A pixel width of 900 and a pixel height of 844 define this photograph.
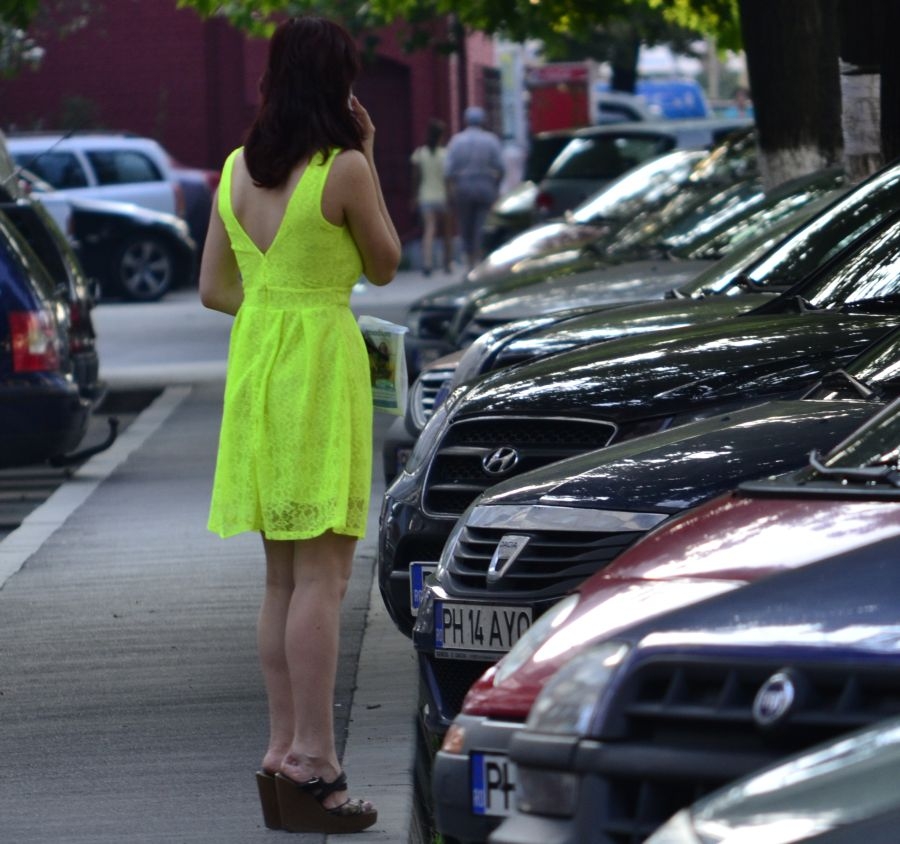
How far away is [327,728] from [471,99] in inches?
1463

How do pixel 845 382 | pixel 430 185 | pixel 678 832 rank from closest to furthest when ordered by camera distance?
1. pixel 678 832
2. pixel 845 382
3. pixel 430 185

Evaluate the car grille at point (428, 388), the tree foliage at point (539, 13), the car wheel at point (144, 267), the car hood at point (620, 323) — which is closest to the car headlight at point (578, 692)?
the car hood at point (620, 323)

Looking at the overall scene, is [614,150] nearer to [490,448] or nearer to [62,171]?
[62,171]

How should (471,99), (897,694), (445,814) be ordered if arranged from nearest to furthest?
(897,694)
(445,814)
(471,99)

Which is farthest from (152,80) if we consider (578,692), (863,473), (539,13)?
(578,692)

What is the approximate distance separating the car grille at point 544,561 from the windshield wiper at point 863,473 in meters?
0.90

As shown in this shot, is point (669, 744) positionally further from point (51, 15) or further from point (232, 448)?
point (51, 15)

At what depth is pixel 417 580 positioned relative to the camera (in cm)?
651

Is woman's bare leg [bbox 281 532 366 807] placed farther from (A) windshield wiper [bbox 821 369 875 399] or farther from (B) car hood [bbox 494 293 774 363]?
(B) car hood [bbox 494 293 774 363]

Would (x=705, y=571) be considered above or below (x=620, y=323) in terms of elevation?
above

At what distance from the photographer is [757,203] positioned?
1212cm

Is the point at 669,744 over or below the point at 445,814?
over

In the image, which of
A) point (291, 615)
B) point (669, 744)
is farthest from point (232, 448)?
point (669, 744)

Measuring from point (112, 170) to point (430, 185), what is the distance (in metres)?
4.16
